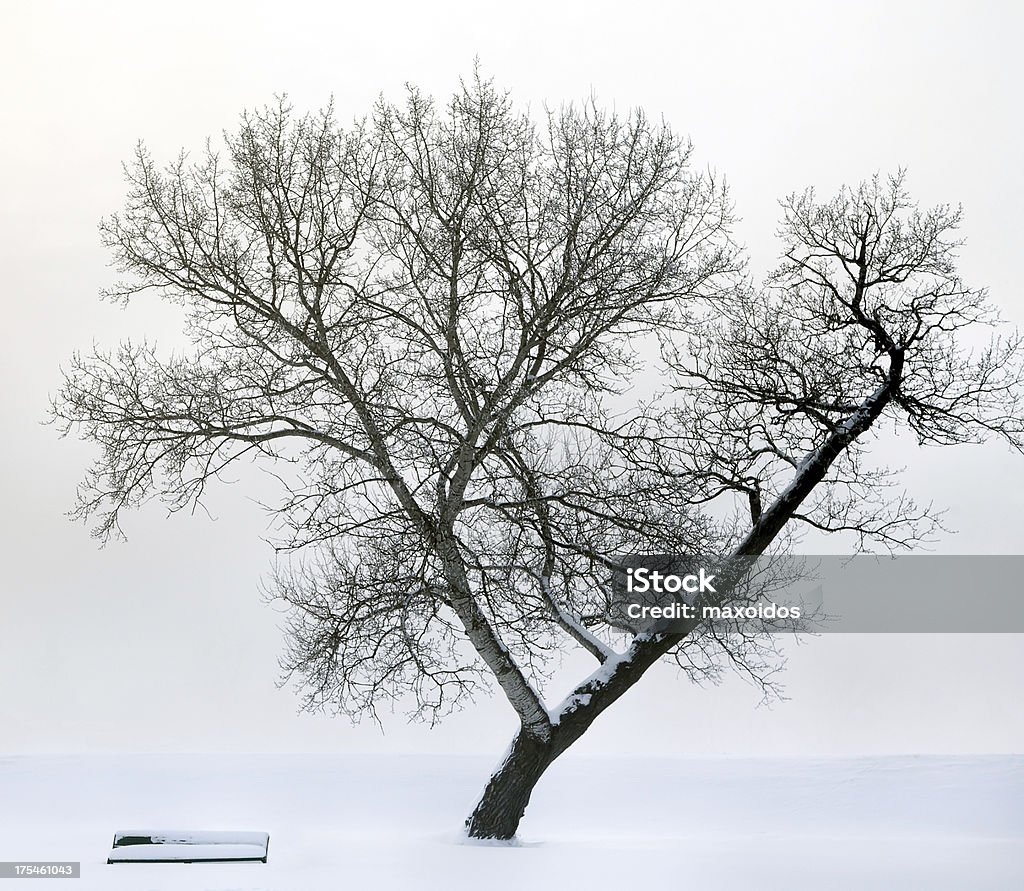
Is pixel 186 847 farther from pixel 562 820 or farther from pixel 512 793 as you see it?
pixel 562 820

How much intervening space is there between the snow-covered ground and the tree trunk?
0.86ft

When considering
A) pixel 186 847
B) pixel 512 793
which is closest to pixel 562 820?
pixel 512 793

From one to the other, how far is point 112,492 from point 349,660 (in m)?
2.75

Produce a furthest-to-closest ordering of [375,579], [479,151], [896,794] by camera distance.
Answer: [896,794] < [479,151] < [375,579]

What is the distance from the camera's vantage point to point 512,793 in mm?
10438

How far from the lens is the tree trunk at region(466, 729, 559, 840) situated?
10406 millimetres

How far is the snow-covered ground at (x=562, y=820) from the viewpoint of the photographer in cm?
812

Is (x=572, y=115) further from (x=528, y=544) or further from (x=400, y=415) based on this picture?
(x=528, y=544)

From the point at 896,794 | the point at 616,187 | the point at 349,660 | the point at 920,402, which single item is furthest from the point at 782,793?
the point at 616,187

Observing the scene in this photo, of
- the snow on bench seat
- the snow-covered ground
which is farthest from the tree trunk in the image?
the snow on bench seat

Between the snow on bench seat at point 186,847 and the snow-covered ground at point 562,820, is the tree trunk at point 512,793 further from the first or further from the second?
the snow on bench seat at point 186,847

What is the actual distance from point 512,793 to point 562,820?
3830 mm

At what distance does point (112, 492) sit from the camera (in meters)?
10.3

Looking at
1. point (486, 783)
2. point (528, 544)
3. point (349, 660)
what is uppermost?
point (528, 544)
